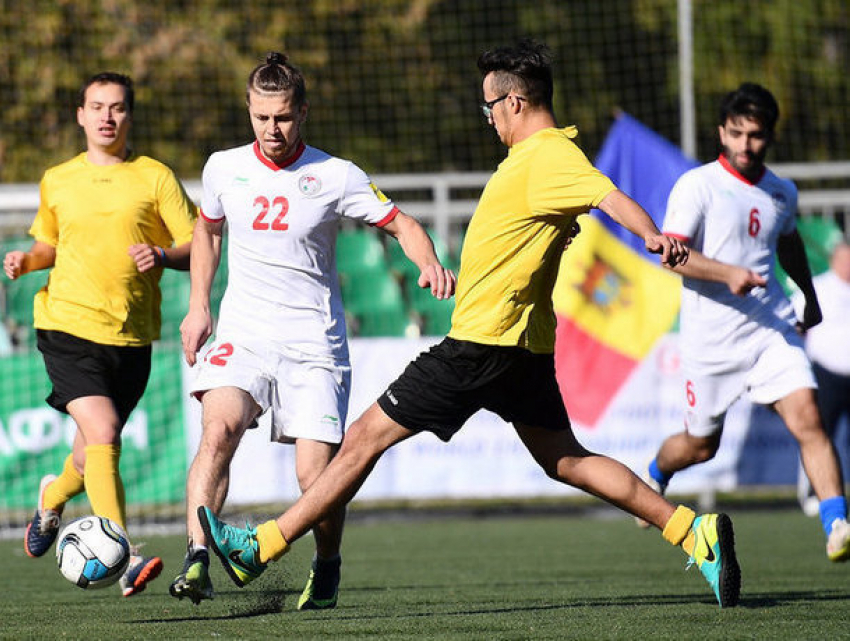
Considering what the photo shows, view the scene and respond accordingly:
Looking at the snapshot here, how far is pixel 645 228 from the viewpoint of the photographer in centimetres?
570

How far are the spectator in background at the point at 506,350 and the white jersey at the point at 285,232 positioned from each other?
650 mm

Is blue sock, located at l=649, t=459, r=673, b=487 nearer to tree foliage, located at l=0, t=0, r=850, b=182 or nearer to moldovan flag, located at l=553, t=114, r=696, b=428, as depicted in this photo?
moldovan flag, located at l=553, t=114, r=696, b=428

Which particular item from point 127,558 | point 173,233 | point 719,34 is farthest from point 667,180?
point 719,34

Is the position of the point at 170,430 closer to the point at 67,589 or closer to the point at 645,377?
the point at 645,377

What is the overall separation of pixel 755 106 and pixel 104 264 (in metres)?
3.36

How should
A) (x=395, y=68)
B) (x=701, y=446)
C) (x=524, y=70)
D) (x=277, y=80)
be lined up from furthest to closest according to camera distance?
1. (x=395, y=68)
2. (x=701, y=446)
3. (x=277, y=80)
4. (x=524, y=70)

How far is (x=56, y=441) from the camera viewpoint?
41.8 feet

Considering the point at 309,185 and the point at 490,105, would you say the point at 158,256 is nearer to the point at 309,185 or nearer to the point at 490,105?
the point at 309,185

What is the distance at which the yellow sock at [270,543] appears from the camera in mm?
6074

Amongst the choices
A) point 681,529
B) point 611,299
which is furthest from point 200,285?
point 611,299

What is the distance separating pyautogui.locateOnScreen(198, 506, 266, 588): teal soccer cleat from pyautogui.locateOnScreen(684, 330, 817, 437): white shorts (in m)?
3.15

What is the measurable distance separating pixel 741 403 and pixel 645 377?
0.86 meters

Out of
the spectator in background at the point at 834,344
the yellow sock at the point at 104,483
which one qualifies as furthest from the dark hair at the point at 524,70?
the spectator in background at the point at 834,344

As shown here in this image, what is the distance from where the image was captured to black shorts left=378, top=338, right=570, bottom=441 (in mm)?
6145
